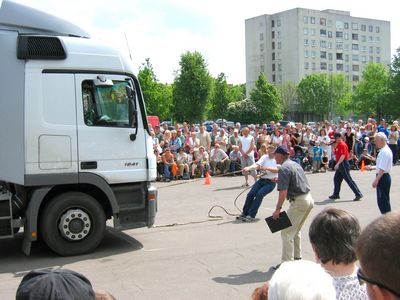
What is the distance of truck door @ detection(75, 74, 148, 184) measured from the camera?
7750 millimetres

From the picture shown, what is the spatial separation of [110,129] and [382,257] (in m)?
6.68

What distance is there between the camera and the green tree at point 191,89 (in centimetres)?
6438

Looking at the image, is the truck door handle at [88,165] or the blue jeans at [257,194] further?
the blue jeans at [257,194]

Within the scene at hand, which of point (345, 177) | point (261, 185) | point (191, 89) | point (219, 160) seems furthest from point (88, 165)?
point (191, 89)

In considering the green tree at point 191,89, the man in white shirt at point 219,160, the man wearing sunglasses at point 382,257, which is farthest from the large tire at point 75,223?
the green tree at point 191,89

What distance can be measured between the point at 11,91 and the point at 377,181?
21.2 feet

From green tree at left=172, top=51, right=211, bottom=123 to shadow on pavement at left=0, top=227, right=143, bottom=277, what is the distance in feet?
182

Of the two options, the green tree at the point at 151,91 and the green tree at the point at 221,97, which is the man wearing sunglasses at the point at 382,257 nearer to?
the green tree at the point at 151,91

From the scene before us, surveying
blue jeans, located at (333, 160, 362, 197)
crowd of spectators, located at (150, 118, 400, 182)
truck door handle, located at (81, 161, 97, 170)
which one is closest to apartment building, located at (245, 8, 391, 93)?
crowd of spectators, located at (150, 118, 400, 182)

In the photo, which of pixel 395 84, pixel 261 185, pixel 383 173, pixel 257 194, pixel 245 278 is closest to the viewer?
pixel 245 278

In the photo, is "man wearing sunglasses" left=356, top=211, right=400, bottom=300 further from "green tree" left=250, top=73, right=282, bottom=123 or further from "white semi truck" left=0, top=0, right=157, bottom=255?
"green tree" left=250, top=73, right=282, bottom=123

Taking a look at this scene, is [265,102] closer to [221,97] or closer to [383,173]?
[221,97]

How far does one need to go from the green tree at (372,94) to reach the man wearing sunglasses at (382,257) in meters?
78.1

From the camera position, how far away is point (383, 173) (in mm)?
9289
